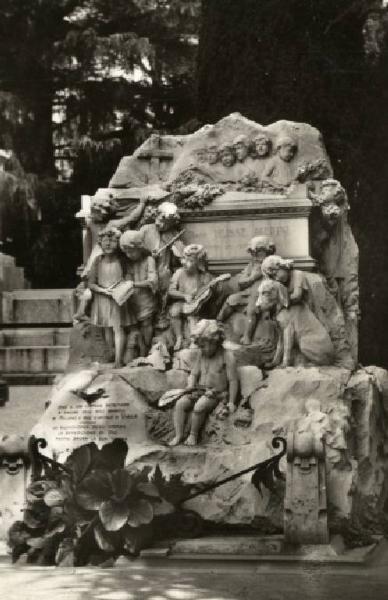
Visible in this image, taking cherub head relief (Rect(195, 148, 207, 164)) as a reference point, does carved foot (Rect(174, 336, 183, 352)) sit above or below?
below

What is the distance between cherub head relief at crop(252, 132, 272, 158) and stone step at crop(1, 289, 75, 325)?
8.82 meters

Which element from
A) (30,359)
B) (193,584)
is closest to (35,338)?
(30,359)

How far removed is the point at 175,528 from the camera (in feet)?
37.2

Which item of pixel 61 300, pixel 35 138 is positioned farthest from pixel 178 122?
pixel 61 300

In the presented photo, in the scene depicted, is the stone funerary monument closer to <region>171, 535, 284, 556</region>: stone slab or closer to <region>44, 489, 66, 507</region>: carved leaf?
<region>171, 535, 284, 556</region>: stone slab

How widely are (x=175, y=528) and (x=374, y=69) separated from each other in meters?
10.2

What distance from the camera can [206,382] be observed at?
12219 millimetres

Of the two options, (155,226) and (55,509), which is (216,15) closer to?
(155,226)

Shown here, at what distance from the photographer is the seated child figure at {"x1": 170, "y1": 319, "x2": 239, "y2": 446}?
12.0 m

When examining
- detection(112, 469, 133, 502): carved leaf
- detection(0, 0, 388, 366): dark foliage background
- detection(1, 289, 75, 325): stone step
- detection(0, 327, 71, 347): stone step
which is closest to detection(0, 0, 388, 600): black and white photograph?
detection(112, 469, 133, 502): carved leaf

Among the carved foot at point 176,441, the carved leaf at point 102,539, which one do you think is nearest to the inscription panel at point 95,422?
the carved foot at point 176,441

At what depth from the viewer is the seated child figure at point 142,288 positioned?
42.2 feet

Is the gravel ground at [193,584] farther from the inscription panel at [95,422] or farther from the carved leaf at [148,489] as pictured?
the inscription panel at [95,422]

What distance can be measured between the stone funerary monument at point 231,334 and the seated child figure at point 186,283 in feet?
0.05
